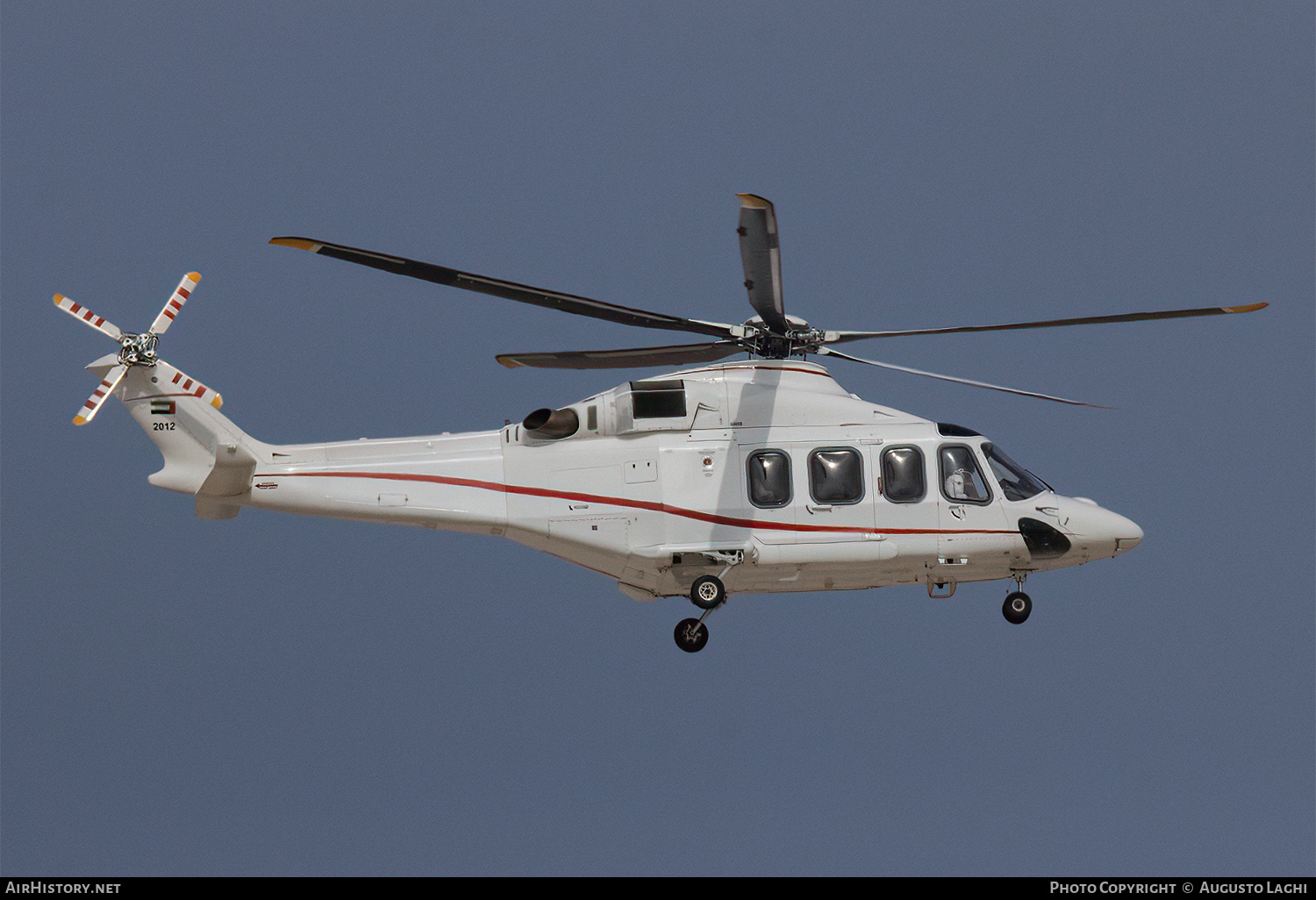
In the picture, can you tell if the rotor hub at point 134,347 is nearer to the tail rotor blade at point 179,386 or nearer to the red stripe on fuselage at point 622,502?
the tail rotor blade at point 179,386

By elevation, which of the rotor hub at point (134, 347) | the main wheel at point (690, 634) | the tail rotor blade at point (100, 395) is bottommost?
the main wheel at point (690, 634)

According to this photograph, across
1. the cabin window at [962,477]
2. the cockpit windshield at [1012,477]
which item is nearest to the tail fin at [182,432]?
the cabin window at [962,477]

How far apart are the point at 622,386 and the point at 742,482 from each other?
1.78 meters

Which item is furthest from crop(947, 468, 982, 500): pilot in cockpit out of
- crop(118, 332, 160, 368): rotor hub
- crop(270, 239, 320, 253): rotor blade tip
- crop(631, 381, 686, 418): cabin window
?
crop(118, 332, 160, 368): rotor hub

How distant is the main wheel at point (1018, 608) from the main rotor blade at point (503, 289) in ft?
15.6

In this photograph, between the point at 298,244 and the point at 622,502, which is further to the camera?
the point at 622,502

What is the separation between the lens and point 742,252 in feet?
43.8

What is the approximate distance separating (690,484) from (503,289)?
3.39 metres

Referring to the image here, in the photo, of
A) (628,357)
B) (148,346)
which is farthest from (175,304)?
(628,357)

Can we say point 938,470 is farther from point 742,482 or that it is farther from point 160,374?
point 160,374

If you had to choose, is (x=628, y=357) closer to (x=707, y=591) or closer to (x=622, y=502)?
(x=622, y=502)

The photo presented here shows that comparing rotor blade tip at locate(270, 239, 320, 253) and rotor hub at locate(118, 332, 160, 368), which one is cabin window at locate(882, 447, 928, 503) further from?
rotor hub at locate(118, 332, 160, 368)

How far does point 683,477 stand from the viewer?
1588 centimetres

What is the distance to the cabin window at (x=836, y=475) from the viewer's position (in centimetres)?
1591
